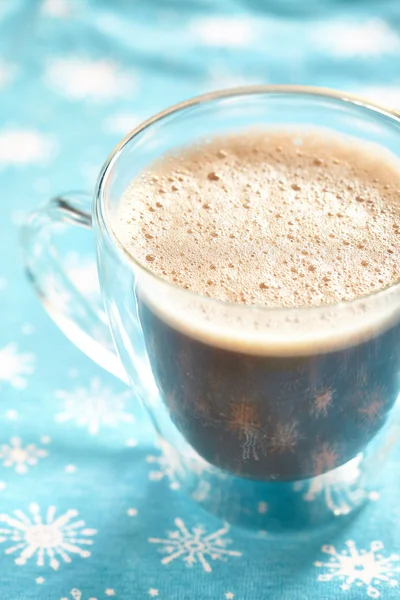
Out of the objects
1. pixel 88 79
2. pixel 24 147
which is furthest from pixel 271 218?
pixel 88 79

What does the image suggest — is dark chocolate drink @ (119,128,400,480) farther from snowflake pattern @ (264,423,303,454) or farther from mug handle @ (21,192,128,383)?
mug handle @ (21,192,128,383)

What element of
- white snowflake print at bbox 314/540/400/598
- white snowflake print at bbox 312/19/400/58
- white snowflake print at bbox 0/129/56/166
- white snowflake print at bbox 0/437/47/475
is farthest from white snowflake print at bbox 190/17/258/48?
white snowflake print at bbox 314/540/400/598

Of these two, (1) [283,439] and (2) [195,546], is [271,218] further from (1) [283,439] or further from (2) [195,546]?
(2) [195,546]

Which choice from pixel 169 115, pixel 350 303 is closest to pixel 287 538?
pixel 350 303

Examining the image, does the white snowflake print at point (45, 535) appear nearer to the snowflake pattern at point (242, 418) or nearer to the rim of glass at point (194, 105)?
the snowflake pattern at point (242, 418)

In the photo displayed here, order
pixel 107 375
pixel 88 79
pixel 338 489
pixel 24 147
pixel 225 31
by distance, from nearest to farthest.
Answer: pixel 338 489 < pixel 107 375 < pixel 24 147 < pixel 88 79 < pixel 225 31

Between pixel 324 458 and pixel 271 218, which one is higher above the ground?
pixel 271 218
